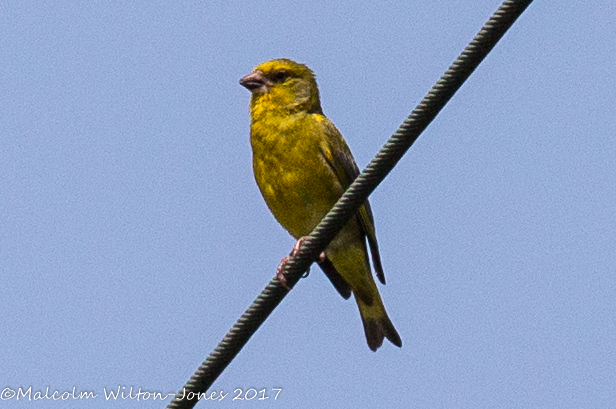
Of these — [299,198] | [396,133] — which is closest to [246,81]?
[299,198]

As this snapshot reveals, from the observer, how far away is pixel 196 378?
193 inches

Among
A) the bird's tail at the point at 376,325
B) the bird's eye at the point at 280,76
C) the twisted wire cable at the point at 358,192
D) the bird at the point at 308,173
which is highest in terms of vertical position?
the twisted wire cable at the point at 358,192

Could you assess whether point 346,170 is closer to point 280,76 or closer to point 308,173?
point 308,173

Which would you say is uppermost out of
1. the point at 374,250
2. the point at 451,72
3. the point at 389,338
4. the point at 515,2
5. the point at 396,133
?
the point at 515,2

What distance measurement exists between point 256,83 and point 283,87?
0.19 m

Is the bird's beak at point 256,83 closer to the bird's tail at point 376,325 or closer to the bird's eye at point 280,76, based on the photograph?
the bird's eye at point 280,76

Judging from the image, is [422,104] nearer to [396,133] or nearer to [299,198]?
[396,133]

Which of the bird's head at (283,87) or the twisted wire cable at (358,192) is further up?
the twisted wire cable at (358,192)

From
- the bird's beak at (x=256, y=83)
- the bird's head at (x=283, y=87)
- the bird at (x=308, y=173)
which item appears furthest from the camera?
the bird's beak at (x=256, y=83)

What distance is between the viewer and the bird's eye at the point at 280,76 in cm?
818

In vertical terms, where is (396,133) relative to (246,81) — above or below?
above

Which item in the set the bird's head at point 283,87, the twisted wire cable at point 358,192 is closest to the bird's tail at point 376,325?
the bird's head at point 283,87

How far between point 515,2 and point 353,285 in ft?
13.4

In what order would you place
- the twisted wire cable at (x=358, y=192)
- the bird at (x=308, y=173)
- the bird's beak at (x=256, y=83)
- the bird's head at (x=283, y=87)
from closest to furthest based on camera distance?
1. the twisted wire cable at (x=358, y=192)
2. the bird at (x=308, y=173)
3. the bird's head at (x=283, y=87)
4. the bird's beak at (x=256, y=83)
